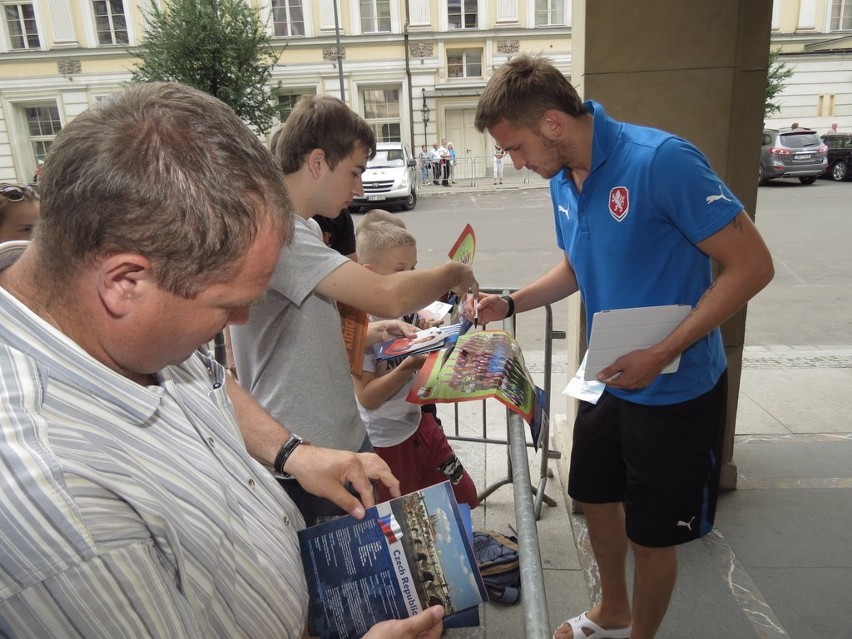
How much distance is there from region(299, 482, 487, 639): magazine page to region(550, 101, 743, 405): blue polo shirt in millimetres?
1102

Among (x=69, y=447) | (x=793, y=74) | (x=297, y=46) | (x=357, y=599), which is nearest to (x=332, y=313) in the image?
(x=357, y=599)

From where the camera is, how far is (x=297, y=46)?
2694 centimetres

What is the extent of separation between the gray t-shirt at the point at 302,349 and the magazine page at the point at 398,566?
62cm

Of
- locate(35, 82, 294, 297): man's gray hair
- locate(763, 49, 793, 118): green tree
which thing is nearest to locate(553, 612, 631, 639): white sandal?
locate(35, 82, 294, 297): man's gray hair

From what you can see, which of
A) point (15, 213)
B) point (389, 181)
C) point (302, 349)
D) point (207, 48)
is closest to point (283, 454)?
point (302, 349)

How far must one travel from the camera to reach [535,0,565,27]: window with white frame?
26.8 metres

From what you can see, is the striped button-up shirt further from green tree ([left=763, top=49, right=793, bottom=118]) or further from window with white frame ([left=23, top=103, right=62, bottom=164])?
window with white frame ([left=23, top=103, right=62, bottom=164])

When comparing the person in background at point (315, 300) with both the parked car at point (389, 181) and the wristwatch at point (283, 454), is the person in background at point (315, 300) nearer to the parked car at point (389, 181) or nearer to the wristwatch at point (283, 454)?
the wristwatch at point (283, 454)

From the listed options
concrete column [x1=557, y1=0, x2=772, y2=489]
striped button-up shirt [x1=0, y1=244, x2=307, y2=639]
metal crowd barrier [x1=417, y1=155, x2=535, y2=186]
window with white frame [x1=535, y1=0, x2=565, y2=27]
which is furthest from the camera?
window with white frame [x1=535, y1=0, x2=565, y2=27]

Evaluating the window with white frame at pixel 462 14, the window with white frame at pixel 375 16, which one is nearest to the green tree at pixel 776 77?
the window with white frame at pixel 462 14

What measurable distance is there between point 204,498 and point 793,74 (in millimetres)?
33423

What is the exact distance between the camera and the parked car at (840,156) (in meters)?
18.0

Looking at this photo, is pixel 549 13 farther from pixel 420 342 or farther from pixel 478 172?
pixel 420 342

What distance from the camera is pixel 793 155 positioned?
17328 mm
